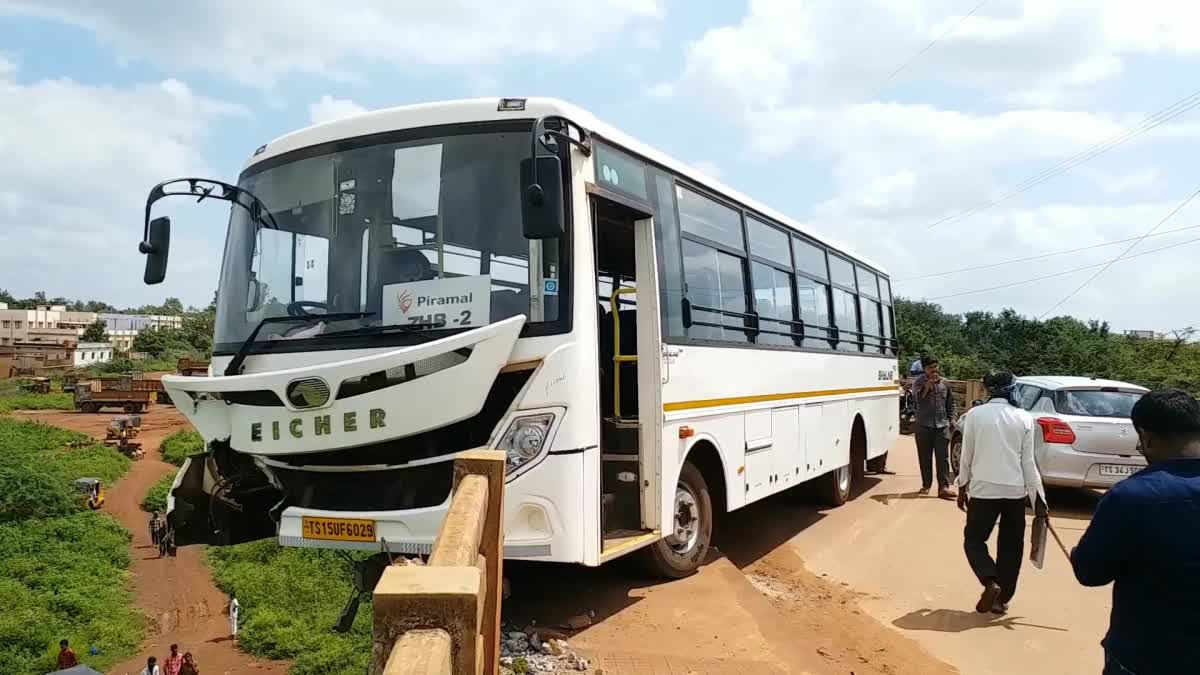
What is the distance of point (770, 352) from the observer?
26.5 ft

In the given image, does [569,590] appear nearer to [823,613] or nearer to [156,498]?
[823,613]

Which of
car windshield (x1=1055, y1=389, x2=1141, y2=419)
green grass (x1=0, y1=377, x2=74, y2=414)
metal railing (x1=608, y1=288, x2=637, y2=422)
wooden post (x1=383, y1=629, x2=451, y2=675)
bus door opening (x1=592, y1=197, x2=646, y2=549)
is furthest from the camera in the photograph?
green grass (x1=0, y1=377, x2=74, y2=414)

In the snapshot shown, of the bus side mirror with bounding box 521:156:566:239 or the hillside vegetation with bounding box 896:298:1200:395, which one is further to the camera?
the hillside vegetation with bounding box 896:298:1200:395

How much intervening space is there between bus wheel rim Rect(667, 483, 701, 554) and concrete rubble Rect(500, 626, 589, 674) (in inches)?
60.4

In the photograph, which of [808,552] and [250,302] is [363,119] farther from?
[808,552]

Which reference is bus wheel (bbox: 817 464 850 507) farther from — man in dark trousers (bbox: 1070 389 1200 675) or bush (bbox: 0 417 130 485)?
bush (bbox: 0 417 130 485)

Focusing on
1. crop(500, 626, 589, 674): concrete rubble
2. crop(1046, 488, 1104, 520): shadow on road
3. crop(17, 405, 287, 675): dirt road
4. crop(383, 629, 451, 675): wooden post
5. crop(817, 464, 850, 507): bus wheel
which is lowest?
crop(17, 405, 287, 675): dirt road

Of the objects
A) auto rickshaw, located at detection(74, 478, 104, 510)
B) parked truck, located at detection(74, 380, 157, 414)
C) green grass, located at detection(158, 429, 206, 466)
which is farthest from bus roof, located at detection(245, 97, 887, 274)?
parked truck, located at detection(74, 380, 157, 414)

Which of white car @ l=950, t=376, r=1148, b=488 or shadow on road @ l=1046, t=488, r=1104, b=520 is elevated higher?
white car @ l=950, t=376, r=1148, b=488

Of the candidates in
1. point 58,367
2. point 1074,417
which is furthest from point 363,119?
point 58,367

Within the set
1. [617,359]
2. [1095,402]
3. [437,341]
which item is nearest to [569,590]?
[617,359]

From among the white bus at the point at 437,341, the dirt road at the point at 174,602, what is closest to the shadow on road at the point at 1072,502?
the white bus at the point at 437,341

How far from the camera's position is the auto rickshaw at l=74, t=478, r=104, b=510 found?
28484mm

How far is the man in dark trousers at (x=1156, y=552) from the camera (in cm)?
275
